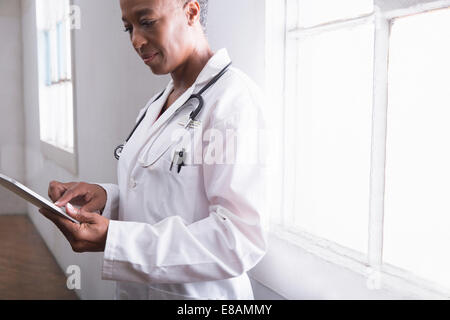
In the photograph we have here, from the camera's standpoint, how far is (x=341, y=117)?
0.99m

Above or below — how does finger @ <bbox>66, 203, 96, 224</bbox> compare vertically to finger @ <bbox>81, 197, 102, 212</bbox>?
above

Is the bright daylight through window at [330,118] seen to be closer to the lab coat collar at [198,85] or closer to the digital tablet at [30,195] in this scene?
the lab coat collar at [198,85]

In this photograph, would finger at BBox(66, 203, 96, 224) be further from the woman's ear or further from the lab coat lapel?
the woman's ear

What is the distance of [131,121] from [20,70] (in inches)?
125

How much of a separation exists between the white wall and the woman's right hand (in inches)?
138

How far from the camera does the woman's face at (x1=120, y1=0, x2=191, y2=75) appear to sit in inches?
31.0

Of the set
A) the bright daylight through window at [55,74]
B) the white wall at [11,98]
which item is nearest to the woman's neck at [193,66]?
the bright daylight through window at [55,74]

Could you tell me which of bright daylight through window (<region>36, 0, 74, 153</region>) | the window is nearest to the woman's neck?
the window

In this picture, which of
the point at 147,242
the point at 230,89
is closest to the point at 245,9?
the point at 230,89

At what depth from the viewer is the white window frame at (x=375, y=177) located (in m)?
0.78

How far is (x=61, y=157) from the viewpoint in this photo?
2.56 m

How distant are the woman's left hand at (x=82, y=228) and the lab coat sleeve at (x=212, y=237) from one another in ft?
0.05

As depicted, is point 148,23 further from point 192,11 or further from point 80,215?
point 80,215

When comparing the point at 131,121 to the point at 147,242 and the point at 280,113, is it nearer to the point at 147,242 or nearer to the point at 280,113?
the point at 280,113
